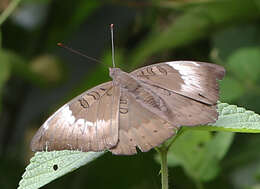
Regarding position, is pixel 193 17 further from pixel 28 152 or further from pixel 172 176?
pixel 28 152

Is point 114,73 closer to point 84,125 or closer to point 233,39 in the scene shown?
point 84,125

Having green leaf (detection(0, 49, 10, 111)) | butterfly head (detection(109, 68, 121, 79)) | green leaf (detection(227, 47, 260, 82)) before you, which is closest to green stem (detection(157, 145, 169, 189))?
butterfly head (detection(109, 68, 121, 79))

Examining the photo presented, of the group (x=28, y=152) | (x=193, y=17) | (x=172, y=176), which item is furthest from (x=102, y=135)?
(x=28, y=152)

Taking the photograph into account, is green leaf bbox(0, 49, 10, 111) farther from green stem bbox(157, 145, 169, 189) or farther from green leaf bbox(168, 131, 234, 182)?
green stem bbox(157, 145, 169, 189)

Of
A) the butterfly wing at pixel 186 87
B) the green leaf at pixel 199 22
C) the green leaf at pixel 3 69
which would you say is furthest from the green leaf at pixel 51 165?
the green leaf at pixel 199 22

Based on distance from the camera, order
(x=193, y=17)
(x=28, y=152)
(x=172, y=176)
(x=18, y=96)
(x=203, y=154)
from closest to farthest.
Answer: (x=203, y=154) → (x=172, y=176) → (x=193, y=17) → (x=28, y=152) → (x=18, y=96)

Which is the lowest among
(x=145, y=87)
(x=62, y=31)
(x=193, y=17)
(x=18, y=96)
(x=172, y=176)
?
(x=172, y=176)

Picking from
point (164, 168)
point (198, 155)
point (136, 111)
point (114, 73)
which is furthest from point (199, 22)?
point (164, 168)
